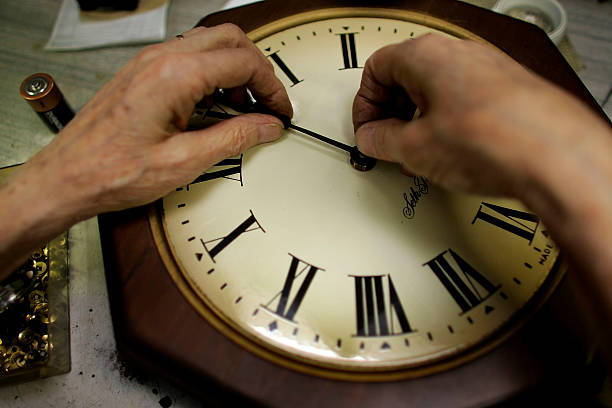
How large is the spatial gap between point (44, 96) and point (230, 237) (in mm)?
510

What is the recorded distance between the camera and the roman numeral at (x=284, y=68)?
737mm

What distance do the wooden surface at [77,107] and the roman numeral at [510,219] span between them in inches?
20.1

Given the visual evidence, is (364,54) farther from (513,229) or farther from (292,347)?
(292,347)

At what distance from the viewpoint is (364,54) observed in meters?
0.75

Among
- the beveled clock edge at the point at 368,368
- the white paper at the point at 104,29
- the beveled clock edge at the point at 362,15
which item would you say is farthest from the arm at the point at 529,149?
the white paper at the point at 104,29

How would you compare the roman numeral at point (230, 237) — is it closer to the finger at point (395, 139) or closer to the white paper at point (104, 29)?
the finger at point (395, 139)

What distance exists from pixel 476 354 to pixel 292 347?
0.22m

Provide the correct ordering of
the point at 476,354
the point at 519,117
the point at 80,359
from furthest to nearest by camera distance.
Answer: the point at 80,359 < the point at 476,354 < the point at 519,117

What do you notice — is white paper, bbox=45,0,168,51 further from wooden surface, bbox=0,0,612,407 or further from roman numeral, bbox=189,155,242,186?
roman numeral, bbox=189,155,242,186

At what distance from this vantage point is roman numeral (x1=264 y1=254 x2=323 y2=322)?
0.55 metres

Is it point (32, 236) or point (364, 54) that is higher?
point (364, 54)

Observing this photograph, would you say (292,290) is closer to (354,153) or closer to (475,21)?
(354,153)

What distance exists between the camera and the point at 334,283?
1.86 feet

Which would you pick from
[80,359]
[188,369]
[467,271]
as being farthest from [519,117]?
[80,359]
